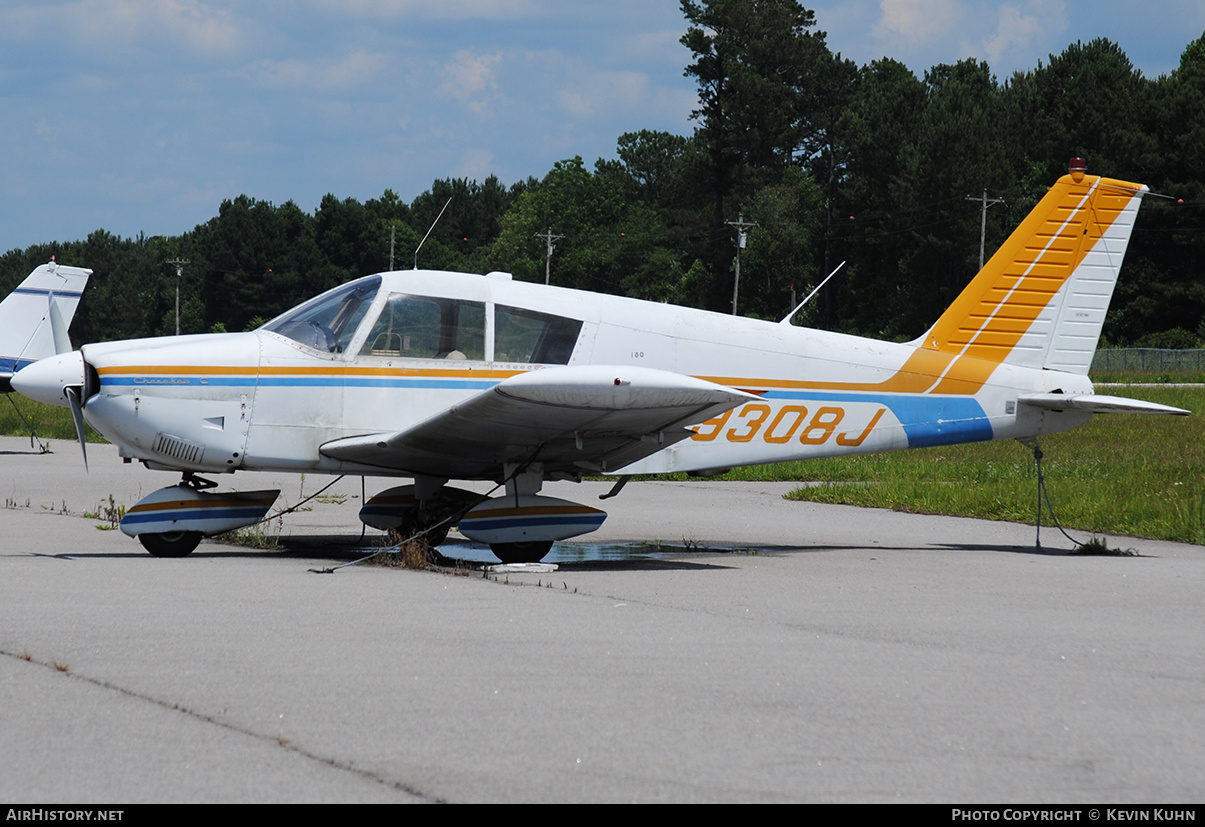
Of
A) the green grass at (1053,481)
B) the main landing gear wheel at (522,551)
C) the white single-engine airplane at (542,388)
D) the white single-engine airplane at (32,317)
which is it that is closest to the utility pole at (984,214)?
the green grass at (1053,481)

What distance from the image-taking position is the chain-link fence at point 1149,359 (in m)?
58.6

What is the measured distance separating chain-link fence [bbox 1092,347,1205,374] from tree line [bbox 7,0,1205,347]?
2.54 meters

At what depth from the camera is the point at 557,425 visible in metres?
8.52

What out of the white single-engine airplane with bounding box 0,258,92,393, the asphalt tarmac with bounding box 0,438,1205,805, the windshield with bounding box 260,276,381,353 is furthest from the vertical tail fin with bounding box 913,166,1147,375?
the white single-engine airplane with bounding box 0,258,92,393

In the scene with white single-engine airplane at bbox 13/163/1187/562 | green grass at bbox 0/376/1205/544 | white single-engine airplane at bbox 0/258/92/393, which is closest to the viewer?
white single-engine airplane at bbox 13/163/1187/562

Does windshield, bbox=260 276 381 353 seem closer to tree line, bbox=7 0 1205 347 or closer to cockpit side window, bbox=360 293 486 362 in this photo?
cockpit side window, bbox=360 293 486 362

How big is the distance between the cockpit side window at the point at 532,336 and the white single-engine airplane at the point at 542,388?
0.02 meters

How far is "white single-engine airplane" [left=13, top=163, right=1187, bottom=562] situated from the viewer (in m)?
8.82

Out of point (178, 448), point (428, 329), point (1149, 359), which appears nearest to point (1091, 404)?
point (428, 329)

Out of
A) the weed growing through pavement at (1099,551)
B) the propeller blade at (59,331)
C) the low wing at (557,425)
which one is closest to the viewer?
the low wing at (557,425)

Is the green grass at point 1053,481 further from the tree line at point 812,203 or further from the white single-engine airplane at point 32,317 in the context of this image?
the tree line at point 812,203

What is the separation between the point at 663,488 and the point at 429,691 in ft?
39.8

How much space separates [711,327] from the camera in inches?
395
